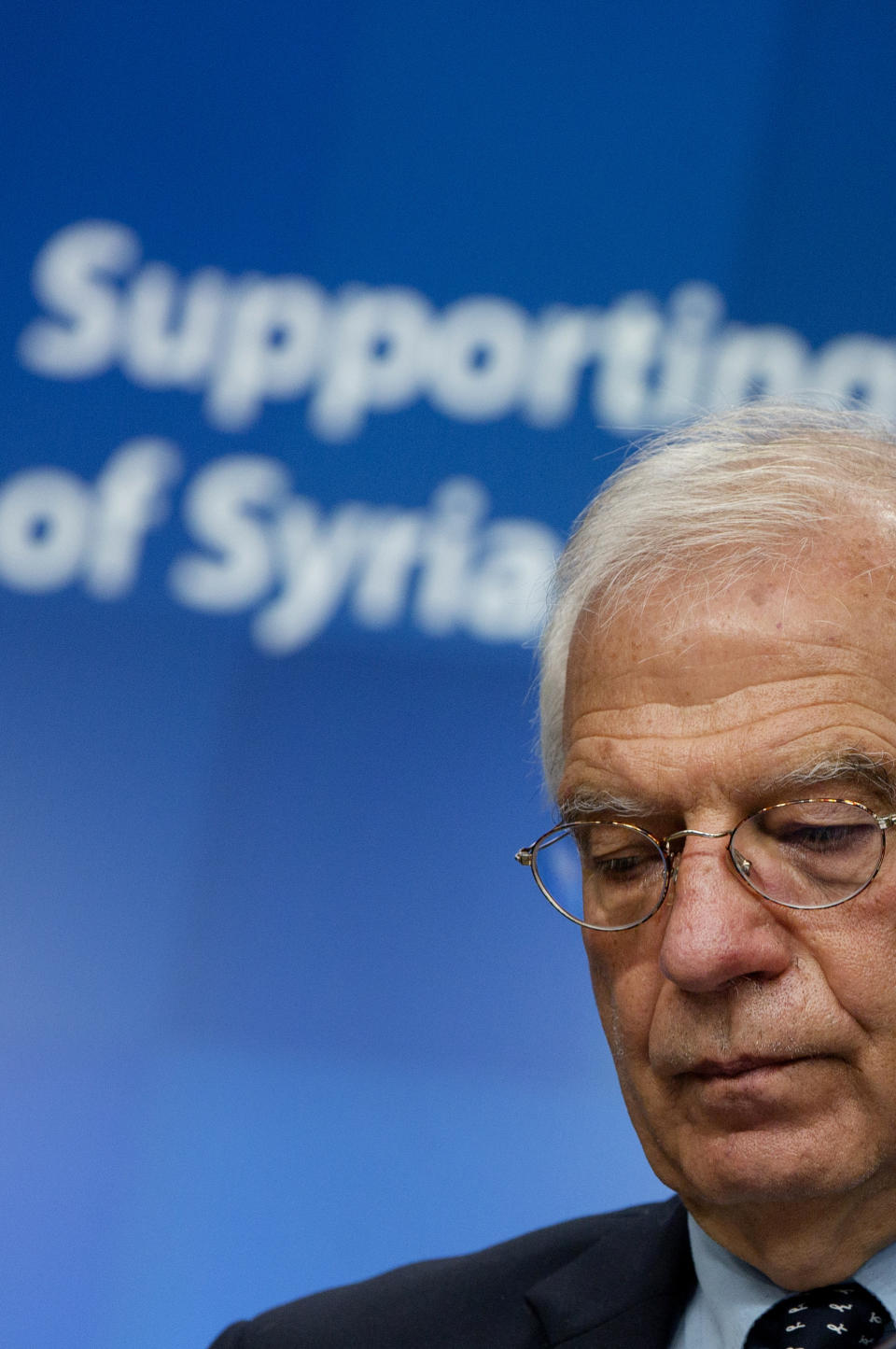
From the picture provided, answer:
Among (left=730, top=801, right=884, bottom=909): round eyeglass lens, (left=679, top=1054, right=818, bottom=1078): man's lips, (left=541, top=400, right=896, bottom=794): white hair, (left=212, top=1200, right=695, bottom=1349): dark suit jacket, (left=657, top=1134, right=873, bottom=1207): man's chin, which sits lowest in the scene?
(left=212, top=1200, right=695, bottom=1349): dark suit jacket

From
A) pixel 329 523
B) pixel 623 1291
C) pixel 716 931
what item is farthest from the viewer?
pixel 329 523

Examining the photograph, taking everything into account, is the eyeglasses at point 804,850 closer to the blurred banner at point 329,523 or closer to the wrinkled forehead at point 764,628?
the wrinkled forehead at point 764,628

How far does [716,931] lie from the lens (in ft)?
3.72

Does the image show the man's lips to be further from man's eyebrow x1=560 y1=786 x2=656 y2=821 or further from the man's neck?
man's eyebrow x1=560 y1=786 x2=656 y2=821

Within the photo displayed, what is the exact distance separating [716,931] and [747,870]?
0.21 feet

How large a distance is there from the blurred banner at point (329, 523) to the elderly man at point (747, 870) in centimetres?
95

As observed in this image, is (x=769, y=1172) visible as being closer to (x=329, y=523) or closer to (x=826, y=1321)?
(x=826, y=1321)

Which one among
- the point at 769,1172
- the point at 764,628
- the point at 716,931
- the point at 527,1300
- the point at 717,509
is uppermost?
the point at 717,509

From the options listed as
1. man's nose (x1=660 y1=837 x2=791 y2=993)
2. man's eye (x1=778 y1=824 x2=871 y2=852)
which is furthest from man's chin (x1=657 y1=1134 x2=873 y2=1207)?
man's eye (x1=778 y1=824 x2=871 y2=852)

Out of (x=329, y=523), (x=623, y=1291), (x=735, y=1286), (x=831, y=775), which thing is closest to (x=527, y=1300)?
(x=623, y=1291)

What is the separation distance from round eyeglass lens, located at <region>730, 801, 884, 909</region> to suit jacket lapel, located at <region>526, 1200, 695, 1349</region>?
466 millimetres

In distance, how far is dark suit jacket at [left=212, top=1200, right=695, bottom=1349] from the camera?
4.54 ft

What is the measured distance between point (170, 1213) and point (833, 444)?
5.33ft

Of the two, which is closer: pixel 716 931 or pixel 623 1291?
pixel 716 931
